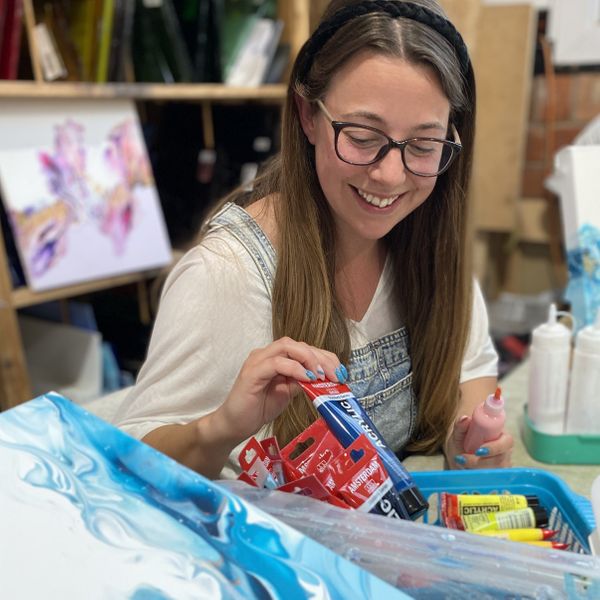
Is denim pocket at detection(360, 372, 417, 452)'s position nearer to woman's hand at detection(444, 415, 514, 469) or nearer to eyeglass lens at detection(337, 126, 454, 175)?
woman's hand at detection(444, 415, 514, 469)

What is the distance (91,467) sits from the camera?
20.1 inches

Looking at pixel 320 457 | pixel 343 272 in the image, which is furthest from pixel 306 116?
pixel 320 457

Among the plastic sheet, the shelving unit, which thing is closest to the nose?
the plastic sheet

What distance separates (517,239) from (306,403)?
7.71ft

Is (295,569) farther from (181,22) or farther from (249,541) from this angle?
(181,22)

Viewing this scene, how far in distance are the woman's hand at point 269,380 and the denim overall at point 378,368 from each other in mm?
237

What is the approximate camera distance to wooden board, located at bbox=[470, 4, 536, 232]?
2607mm

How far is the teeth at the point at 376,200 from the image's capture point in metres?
0.85

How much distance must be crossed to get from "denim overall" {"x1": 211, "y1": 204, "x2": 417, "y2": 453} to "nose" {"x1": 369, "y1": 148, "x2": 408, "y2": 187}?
0.66 ft

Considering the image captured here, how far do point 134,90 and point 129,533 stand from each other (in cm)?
159

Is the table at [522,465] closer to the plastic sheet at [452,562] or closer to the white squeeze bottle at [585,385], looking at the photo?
the white squeeze bottle at [585,385]

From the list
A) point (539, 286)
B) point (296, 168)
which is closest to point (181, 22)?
point (296, 168)

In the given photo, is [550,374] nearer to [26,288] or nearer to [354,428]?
[354,428]

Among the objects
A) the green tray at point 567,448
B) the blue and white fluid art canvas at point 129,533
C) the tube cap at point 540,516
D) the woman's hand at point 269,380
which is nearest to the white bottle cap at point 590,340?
the green tray at point 567,448
